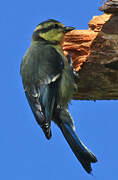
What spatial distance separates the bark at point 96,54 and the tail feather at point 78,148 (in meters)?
0.43

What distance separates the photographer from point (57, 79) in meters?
4.09

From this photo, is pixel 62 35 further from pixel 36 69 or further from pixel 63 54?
pixel 36 69

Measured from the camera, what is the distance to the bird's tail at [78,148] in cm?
395

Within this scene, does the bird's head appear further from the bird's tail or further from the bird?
the bird's tail

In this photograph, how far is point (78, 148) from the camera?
4004 millimetres

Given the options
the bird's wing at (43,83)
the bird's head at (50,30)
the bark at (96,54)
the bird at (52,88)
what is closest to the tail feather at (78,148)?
the bird at (52,88)

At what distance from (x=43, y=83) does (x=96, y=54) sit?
0.55 metres

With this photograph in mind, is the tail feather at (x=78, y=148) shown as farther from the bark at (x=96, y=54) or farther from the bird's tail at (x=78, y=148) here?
the bark at (x=96, y=54)

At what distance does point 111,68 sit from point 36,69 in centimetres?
67

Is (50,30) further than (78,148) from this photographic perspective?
Yes

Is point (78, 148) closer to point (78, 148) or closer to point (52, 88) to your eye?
point (78, 148)

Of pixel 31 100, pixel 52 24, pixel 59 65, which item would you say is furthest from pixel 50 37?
pixel 31 100

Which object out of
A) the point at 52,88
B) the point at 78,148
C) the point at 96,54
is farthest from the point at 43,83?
the point at 78,148

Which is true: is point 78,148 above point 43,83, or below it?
below
